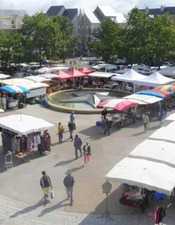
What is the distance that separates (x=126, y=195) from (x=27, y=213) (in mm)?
3610

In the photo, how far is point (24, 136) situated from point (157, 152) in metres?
7.23

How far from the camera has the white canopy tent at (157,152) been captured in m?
12.8

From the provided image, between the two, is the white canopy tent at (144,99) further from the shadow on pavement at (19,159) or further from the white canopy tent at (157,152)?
the white canopy tent at (157,152)

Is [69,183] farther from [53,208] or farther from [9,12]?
[9,12]

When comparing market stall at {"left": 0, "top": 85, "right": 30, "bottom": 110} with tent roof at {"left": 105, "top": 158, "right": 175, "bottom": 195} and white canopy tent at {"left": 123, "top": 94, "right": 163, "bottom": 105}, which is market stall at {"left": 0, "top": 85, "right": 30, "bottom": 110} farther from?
tent roof at {"left": 105, "top": 158, "right": 175, "bottom": 195}

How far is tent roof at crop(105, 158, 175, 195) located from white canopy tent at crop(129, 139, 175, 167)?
29 centimetres

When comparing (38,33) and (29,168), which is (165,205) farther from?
(38,33)

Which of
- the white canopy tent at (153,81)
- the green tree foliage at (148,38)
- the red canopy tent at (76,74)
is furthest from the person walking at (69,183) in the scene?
the green tree foliage at (148,38)

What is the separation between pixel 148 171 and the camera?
11.9 m

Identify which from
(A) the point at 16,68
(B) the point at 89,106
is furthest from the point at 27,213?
(A) the point at 16,68

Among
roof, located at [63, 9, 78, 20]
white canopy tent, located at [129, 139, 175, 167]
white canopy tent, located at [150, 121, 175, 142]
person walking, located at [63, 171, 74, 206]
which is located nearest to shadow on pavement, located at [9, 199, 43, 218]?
person walking, located at [63, 171, 74, 206]

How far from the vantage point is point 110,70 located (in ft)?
151

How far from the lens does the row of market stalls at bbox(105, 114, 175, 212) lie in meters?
11.4

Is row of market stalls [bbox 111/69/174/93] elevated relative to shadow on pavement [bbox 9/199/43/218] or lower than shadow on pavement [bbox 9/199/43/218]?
elevated
